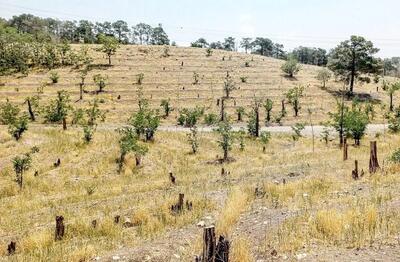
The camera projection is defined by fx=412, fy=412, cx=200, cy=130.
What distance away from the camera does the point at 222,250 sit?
778 cm

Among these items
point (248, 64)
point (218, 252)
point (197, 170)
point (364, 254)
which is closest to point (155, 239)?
point (218, 252)

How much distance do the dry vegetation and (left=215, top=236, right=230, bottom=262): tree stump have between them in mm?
587

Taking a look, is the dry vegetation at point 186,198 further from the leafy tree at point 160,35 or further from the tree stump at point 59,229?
the leafy tree at point 160,35

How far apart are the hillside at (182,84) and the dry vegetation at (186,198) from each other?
2396cm

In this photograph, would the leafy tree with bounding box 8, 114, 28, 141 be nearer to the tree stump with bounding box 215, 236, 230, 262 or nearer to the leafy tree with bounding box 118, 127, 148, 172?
the leafy tree with bounding box 118, 127, 148, 172

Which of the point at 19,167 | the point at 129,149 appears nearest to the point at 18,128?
the point at 19,167

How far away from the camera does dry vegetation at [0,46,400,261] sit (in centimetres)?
946

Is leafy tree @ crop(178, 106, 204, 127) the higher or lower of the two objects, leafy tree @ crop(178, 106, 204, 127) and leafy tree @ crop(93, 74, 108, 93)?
the lower

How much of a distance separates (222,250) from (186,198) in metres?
7.01

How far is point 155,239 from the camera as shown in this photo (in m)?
10.5

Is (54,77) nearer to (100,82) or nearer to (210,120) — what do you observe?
(100,82)

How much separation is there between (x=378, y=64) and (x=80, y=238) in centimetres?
7443

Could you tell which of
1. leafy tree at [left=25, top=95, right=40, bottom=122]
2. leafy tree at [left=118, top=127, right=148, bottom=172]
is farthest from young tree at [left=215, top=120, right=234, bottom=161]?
leafy tree at [left=25, top=95, right=40, bottom=122]

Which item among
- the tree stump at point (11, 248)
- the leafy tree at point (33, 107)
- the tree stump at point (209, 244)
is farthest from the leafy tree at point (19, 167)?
the leafy tree at point (33, 107)
